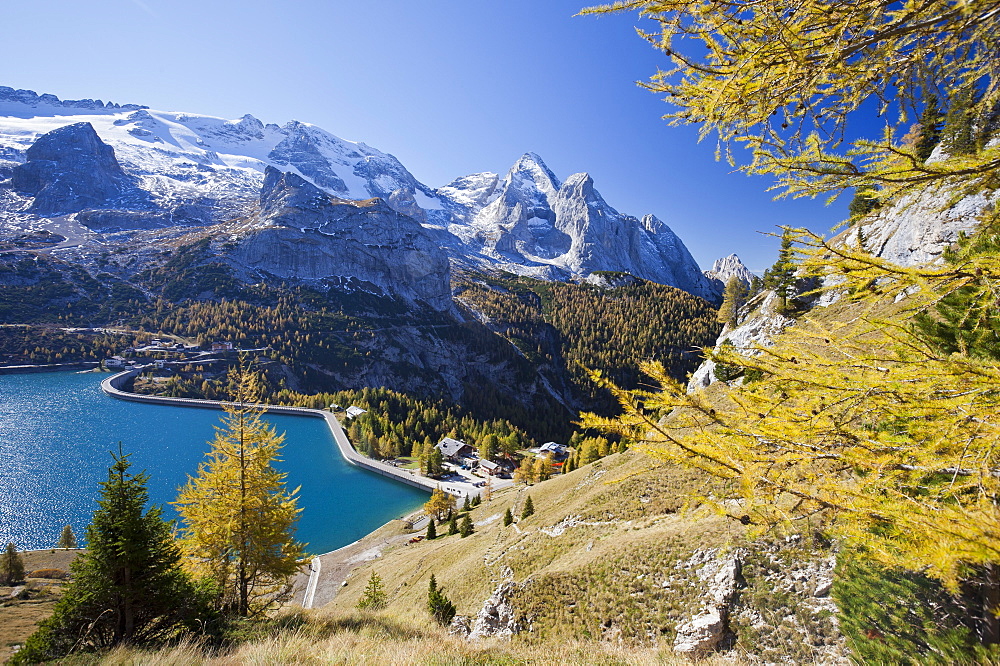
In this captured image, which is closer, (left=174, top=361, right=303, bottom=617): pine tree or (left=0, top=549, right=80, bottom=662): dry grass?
(left=174, top=361, right=303, bottom=617): pine tree

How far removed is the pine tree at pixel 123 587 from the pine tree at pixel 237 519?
103 inches

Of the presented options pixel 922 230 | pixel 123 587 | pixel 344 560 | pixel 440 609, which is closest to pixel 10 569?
pixel 344 560

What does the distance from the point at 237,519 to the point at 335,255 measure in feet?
612

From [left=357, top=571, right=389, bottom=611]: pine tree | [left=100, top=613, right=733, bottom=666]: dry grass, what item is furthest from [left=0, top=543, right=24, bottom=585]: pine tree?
[left=100, top=613, right=733, bottom=666]: dry grass

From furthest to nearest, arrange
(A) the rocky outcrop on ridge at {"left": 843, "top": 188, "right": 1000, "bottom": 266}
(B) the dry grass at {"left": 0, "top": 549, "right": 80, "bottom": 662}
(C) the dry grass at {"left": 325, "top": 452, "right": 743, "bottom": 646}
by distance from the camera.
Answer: (A) the rocky outcrop on ridge at {"left": 843, "top": 188, "right": 1000, "bottom": 266} < (B) the dry grass at {"left": 0, "top": 549, "right": 80, "bottom": 662} < (C) the dry grass at {"left": 325, "top": 452, "right": 743, "bottom": 646}

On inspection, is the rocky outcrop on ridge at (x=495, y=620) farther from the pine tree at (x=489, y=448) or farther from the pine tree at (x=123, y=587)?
the pine tree at (x=489, y=448)

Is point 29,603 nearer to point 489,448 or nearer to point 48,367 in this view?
point 489,448

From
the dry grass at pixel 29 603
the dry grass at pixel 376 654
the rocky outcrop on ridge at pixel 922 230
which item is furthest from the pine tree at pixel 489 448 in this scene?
the dry grass at pixel 376 654

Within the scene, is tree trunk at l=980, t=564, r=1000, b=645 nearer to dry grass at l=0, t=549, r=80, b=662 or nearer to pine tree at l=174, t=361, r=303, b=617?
dry grass at l=0, t=549, r=80, b=662

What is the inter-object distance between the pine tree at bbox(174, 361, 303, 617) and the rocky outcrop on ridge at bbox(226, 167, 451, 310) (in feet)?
571

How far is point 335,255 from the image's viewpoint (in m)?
185

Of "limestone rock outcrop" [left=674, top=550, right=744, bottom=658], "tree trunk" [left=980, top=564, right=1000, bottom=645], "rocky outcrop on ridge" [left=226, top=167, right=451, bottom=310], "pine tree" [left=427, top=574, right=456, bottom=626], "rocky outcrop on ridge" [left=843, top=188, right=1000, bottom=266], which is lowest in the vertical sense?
"pine tree" [left=427, top=574, right=456, bottom=626]

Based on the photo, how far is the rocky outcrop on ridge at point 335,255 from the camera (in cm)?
17662

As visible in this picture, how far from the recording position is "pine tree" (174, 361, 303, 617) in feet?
46.4
